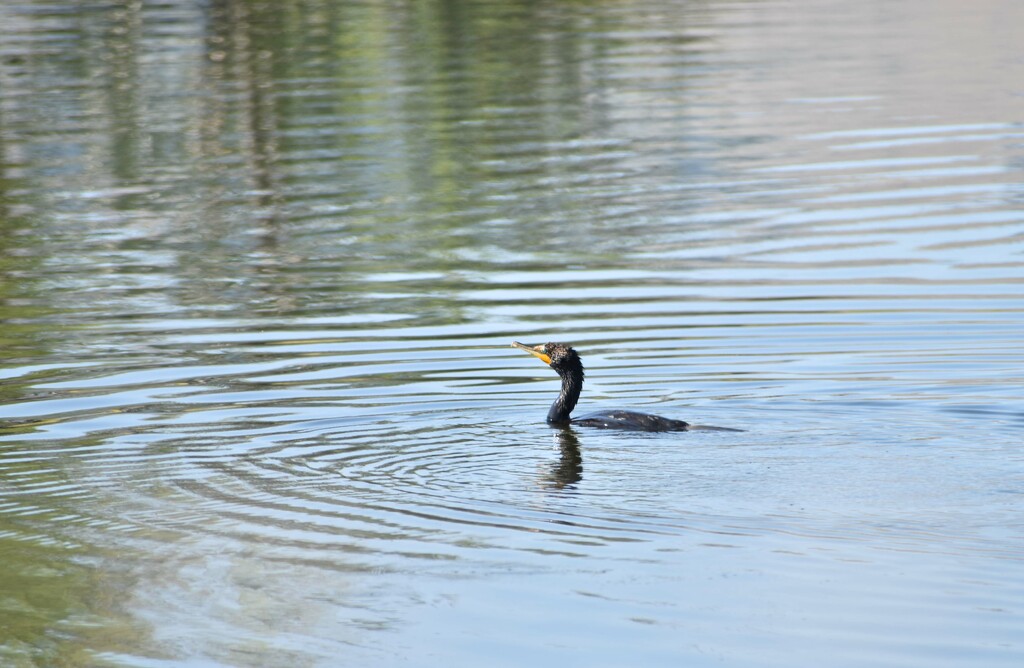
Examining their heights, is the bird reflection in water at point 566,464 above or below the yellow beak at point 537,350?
below

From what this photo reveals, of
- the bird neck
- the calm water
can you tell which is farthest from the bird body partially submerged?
the calm water

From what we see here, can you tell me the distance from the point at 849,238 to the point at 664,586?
39.1ft

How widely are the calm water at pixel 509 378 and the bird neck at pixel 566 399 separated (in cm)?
36

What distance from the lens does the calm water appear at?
9.07 metres

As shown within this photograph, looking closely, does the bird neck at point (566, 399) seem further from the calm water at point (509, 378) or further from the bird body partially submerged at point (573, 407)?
the calm water at point (509, 378)

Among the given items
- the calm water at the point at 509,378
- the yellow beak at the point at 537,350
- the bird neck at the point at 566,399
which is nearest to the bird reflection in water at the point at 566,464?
the calm water at the point at 509,378

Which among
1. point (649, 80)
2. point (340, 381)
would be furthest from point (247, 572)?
point (649, 80)

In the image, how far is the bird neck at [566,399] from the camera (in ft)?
A: 43.9

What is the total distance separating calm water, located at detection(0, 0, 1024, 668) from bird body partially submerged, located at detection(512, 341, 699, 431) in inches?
6.1

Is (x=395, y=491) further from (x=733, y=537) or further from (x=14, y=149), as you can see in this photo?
(x=14, y=149)

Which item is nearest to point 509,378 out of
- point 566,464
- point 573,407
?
point 573,407

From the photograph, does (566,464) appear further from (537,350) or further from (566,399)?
(537,350)

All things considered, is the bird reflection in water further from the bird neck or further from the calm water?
the bird neck

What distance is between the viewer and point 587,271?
1894cm
